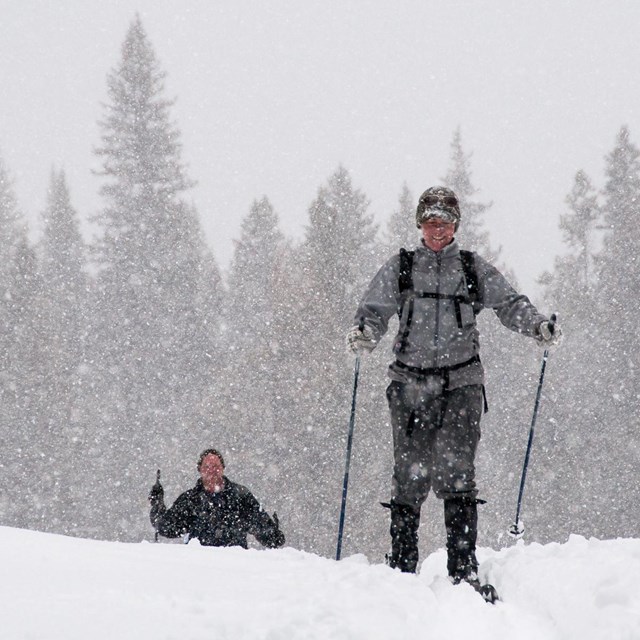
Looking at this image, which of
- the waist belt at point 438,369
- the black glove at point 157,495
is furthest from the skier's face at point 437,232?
the black glove at point 157,495

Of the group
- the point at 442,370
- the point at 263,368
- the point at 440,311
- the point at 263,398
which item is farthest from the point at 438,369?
the point at 263,368

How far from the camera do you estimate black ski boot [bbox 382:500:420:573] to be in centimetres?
512

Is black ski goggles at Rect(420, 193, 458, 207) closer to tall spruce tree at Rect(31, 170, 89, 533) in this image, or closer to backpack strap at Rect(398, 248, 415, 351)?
backpack strap at Rect(398, 248, 415, 351)

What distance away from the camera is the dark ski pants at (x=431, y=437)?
5012 mm

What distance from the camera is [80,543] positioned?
457 centimetres

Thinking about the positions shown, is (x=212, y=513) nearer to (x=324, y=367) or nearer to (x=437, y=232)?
(x=437, y=232)

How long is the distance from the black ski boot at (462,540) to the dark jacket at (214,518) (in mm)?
2656

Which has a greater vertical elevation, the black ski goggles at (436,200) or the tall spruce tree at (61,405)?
the black ski goggles at (436,200)

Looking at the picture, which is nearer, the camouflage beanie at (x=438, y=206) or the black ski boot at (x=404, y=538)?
the black ski boot at (x=404, y=538)

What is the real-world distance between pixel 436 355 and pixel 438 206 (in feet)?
3.42

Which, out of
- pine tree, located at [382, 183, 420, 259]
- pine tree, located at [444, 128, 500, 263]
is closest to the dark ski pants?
pine tree, located at [382, 183, 420, 259]

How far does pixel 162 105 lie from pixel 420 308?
29.1 meters

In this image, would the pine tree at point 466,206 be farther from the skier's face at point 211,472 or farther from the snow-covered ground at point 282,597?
the snow-covered ground at point 282,597

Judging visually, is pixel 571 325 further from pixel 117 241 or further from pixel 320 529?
pixel 117 241
